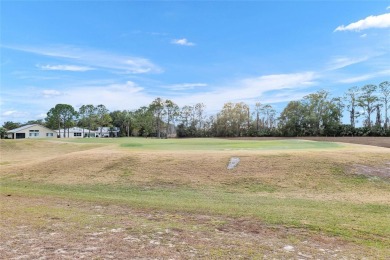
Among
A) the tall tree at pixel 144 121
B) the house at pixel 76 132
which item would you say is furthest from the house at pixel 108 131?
the tall tree at pixel 144 121

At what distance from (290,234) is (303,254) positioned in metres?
1.31

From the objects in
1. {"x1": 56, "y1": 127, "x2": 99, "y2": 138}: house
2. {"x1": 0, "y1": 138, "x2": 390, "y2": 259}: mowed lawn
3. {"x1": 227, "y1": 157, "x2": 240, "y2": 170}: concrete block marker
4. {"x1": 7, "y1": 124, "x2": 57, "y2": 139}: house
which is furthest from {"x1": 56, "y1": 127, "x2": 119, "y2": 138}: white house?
{"x1": 227, "y1": 157, "x2": 240, "y2": 170}: concrete block marker

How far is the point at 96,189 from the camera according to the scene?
14406mm

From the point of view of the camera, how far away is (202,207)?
379 inches

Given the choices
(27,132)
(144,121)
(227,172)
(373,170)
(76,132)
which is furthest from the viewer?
(76,132)

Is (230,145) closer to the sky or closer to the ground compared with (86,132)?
closer to the ground

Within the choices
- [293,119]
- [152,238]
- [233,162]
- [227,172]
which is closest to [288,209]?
[152,238]

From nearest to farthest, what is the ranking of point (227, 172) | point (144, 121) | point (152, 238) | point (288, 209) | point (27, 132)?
point (152, 238)
point (288, 209)
point (227, 172)
point (27, 132)
point (144, 121)

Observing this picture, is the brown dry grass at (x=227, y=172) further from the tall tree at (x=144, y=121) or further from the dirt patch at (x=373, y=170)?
the tall tree at (x=144, y=121)

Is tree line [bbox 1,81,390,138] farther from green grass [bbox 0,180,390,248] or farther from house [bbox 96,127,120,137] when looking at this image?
green grass [bbox 0,180,390,248]

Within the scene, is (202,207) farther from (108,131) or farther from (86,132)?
(108,131)

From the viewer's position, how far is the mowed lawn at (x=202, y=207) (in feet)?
18.6

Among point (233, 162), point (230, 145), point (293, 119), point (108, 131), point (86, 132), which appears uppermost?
point (293, 119)

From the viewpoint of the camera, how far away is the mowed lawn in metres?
5.68
